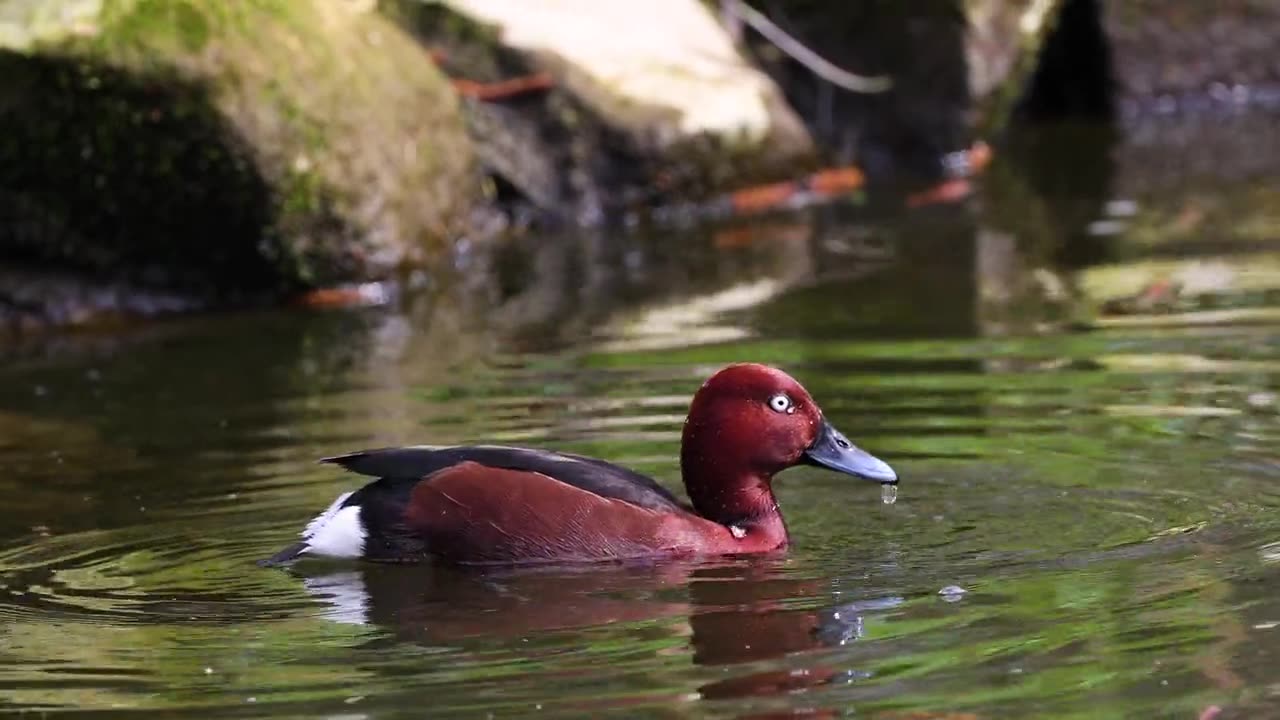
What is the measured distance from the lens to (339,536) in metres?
5.69

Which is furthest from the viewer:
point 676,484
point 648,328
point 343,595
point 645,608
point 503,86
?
point 503,86

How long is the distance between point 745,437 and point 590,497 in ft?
1.60

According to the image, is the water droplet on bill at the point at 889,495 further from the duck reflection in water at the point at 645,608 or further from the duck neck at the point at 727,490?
the duck reflection in water at the point at 645,608

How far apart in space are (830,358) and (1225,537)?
2921 millimetres

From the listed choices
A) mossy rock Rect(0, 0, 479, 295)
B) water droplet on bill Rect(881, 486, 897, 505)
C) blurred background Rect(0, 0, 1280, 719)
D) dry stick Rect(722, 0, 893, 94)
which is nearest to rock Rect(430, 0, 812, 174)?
blurred background Rect(0, 0, 1280, 719)

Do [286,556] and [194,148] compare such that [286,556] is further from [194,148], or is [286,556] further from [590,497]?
[194,148]

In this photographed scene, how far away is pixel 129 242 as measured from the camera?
416 inches

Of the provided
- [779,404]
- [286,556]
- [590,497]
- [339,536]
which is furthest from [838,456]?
[286,556]

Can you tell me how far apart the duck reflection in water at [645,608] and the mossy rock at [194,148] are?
16.3ft

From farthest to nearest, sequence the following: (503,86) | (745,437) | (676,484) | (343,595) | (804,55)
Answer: (804,55) < (503,86) < (676,484) < (745,437) < (343,595)

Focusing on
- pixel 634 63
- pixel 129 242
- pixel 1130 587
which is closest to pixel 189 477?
pixel 1130 587

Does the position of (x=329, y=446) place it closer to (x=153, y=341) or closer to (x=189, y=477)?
(x=189, y=477)

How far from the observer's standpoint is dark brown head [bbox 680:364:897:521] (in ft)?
19.2

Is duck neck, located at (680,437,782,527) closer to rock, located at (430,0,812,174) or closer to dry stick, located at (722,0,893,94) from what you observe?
rock, located at (430,0,812,174)
